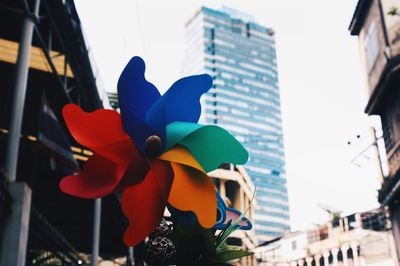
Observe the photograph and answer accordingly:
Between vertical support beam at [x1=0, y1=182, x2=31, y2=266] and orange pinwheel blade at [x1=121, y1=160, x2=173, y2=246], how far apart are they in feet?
14.8

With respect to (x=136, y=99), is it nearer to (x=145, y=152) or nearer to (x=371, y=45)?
(x=145, y=152)

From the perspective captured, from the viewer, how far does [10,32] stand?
381 inches

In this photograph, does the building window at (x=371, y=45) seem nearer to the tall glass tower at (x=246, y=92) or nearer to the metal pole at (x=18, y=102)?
the metal pole at (x=18, y=102)

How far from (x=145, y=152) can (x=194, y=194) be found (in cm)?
30

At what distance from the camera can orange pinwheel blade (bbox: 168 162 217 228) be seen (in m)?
2.01

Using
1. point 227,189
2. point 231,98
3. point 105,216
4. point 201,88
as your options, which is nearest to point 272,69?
point 231,98

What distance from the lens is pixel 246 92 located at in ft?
466

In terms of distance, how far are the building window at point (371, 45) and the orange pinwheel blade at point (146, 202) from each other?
52.5ft

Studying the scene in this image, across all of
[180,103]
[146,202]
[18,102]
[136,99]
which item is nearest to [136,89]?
[136,99]

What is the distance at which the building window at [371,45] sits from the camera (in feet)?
55.8

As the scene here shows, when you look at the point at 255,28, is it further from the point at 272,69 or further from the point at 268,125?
the point at 268,125

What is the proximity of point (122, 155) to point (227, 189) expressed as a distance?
130 ft

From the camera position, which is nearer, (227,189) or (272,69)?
(227,189)

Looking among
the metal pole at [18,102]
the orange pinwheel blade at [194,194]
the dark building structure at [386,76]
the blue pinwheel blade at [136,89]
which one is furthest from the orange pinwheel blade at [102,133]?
the dark building structure at [386,76]
